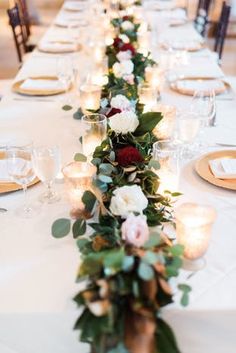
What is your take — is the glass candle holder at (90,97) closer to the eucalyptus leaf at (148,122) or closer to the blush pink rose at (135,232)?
the eucalyptus leaf at (148,122)

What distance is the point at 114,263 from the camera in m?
0.71

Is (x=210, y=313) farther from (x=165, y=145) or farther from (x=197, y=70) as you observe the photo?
(x=197, y=70)

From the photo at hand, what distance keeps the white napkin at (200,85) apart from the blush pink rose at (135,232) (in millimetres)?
1444

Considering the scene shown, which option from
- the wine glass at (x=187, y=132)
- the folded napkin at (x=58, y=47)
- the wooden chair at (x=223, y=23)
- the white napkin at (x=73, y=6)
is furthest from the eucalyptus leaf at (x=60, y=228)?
the white napkin at (x=73, y=6)

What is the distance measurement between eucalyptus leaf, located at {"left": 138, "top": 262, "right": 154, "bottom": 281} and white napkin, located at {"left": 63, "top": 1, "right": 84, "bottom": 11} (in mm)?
4034

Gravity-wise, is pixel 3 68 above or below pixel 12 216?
below

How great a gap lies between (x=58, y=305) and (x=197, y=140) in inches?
37.1

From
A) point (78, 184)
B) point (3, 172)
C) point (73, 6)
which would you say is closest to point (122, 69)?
point (3, 172)

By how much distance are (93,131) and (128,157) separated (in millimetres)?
289

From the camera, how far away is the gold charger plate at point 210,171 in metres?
1.30

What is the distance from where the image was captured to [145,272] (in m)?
0.71

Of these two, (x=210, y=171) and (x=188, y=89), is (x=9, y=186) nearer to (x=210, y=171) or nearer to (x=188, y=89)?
(x=210, y=171)

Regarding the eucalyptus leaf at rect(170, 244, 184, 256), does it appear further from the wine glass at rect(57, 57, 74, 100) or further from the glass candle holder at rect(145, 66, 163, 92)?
the wine glass at rect(57, 57, 74, 100)

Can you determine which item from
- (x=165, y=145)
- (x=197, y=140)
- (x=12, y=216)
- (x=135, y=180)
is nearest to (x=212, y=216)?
(x=135, y=180)
